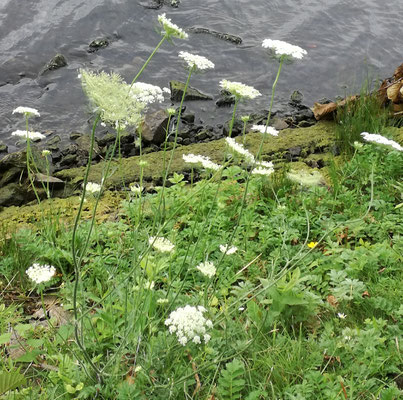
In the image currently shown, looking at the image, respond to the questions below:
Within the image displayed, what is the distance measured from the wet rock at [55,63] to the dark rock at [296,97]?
14.2 feet

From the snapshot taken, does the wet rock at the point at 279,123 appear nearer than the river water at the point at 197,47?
Yes

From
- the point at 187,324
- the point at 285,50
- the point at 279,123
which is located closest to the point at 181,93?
the point at 279,123

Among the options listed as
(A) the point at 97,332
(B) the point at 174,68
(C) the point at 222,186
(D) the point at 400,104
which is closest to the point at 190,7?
(B) the point at 174,68

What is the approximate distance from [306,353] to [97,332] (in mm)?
1179

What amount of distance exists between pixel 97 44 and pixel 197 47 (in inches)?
79.5

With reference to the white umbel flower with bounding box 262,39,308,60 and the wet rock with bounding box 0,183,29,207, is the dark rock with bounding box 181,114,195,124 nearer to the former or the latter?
the wet rock with bounding box 0,183,29,207

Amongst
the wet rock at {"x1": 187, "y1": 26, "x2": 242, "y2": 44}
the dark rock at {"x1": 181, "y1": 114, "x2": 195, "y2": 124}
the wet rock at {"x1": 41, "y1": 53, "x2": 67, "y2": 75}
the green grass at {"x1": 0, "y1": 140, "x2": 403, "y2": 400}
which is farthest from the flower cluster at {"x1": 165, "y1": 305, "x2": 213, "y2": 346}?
the wet rock at {"x1": 187, "y1": 26, "x2": 242, "y2": 44}

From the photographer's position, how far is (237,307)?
2203 millimetres

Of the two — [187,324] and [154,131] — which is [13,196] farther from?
[187,324]

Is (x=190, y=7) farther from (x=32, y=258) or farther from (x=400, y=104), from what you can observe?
(x=32, y=258)

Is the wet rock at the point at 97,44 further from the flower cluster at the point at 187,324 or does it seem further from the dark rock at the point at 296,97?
the flower cluster at the point at 187,324

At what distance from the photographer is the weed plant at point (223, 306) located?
88.0 inches

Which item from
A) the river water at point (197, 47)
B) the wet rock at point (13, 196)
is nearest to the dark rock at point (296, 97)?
the river water at point (197, 47)

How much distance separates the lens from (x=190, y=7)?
1080cm
